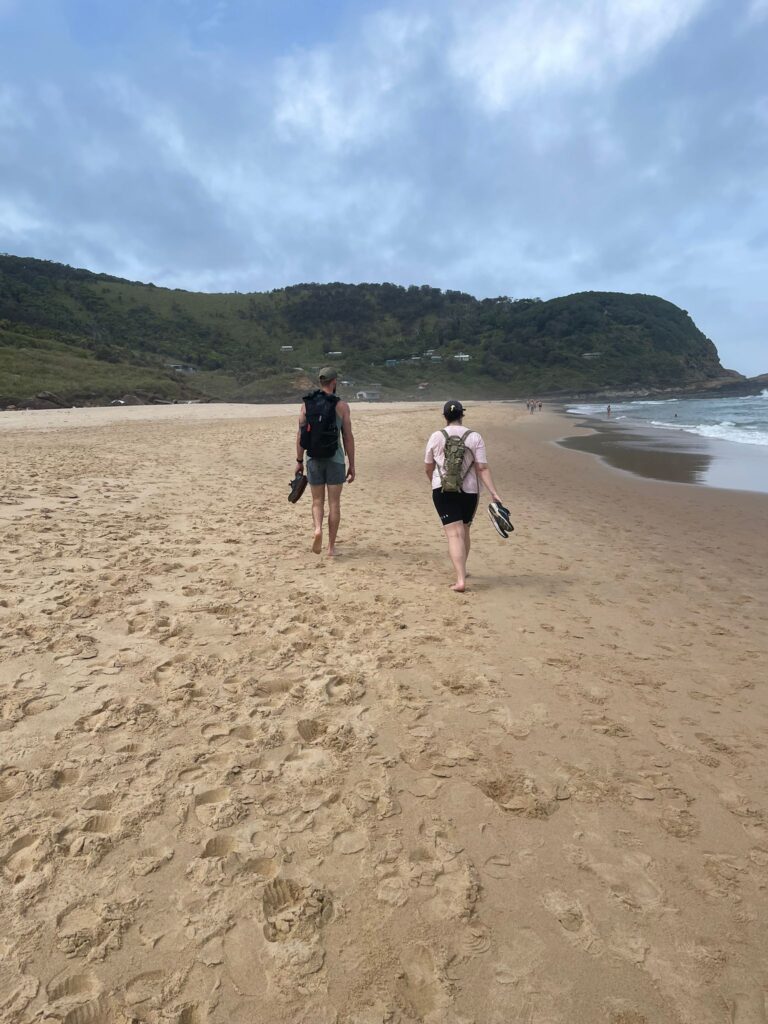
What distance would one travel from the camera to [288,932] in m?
1.83

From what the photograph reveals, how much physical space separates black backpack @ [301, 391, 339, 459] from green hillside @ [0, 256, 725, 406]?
4651 cm

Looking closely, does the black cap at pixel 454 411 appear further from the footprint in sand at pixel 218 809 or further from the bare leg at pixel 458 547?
the footprint in sand at pixel 218 809

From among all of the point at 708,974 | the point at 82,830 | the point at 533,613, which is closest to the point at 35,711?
the point at 82,830

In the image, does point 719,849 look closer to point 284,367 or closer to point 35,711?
point 35,711

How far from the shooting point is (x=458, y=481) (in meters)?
5.09

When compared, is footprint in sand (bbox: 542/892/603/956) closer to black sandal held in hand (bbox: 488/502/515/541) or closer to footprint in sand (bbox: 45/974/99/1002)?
footprint in sand (bbox: 45/974/99/1002)

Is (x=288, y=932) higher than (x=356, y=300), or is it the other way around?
(x=356, y=300)

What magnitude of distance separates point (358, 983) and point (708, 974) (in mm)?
1101

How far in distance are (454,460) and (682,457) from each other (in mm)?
14513

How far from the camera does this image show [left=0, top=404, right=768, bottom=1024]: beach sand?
5.59 feet

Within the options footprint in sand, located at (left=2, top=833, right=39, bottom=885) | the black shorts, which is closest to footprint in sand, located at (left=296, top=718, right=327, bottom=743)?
footprint in sand, located at (left=2, top=833, right=39, bottom=885)

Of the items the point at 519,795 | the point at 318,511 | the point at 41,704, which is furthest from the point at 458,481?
the point at 41,704

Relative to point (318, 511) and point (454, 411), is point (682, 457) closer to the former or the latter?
point (454, 411)

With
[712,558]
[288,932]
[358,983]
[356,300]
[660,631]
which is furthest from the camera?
[356,300]
